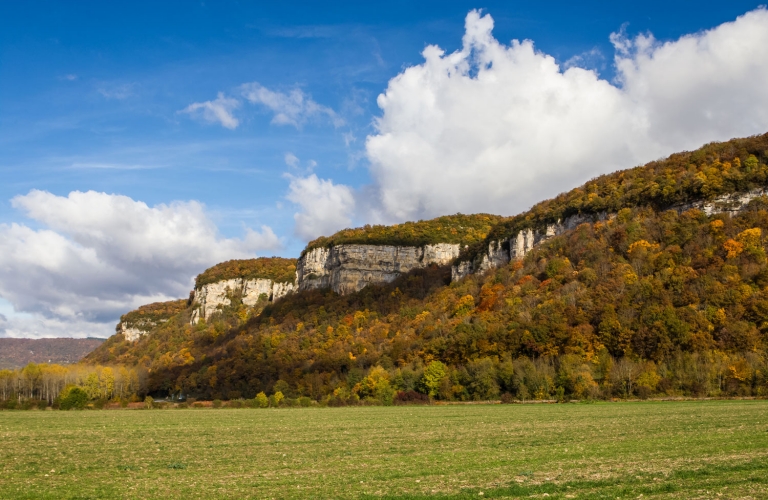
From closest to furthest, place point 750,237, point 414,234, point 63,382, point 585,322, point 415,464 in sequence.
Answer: point 415,464, point 750,237, point 585,322, point 63,382, point 414,234

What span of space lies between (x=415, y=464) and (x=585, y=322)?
6805 cm

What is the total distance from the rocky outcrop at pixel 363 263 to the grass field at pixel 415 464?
138 meters

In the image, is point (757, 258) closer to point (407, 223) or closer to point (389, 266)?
point (389, 266)

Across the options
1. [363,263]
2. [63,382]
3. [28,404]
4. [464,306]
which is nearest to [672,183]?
[464,306]

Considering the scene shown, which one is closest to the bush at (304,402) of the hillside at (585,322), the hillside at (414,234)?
the hillside at (585,322)

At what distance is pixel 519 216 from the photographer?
482 feet

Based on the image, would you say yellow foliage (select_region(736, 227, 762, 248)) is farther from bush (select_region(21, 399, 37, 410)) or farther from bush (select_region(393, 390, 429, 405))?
bush (select_region(21, 399, 37, 410))

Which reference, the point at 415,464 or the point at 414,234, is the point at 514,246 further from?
the point at 415,464

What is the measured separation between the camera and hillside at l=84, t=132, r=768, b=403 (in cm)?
6756

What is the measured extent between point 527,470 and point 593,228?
101173 mm

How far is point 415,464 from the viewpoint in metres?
19.1

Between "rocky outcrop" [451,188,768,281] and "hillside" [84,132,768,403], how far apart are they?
4.11 ft

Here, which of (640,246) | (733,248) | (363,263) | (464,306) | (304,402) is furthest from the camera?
(363,263)

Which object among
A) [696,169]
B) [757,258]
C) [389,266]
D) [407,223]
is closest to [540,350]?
[757,258]
